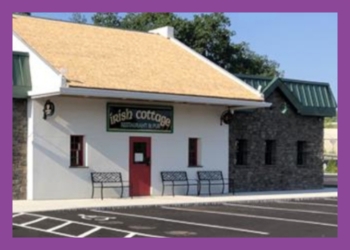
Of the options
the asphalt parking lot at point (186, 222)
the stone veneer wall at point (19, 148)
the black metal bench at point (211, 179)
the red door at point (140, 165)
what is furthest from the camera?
the black metal bench at point (211, 179)

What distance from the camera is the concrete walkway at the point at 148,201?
1906cm

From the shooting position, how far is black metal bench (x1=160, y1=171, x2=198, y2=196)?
2386 cm

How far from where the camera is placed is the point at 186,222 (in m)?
15.8

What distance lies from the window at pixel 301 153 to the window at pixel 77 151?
1077cm

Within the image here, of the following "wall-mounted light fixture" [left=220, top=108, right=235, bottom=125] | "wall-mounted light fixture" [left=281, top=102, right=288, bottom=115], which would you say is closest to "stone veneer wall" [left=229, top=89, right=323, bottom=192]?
"wall-mounted light fixture" [left=281, top=102, right=288, bottom=115]

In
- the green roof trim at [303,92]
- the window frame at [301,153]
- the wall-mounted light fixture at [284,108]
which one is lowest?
the window frame at [301,153]

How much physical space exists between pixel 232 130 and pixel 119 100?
18.5 ft

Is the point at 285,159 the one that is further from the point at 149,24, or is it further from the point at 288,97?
the point at 149,24

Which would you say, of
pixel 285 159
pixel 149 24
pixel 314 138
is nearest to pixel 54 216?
pixel 285 159

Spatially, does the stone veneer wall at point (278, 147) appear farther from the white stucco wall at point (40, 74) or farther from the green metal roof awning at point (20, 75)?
the green metal roof awning at point (20, 75)

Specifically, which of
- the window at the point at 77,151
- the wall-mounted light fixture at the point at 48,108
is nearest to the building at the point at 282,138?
the window at the point at 77,151

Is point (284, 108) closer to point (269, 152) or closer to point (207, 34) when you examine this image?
point (269, 152)

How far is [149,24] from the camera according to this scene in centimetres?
4978

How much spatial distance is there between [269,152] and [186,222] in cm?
1271
